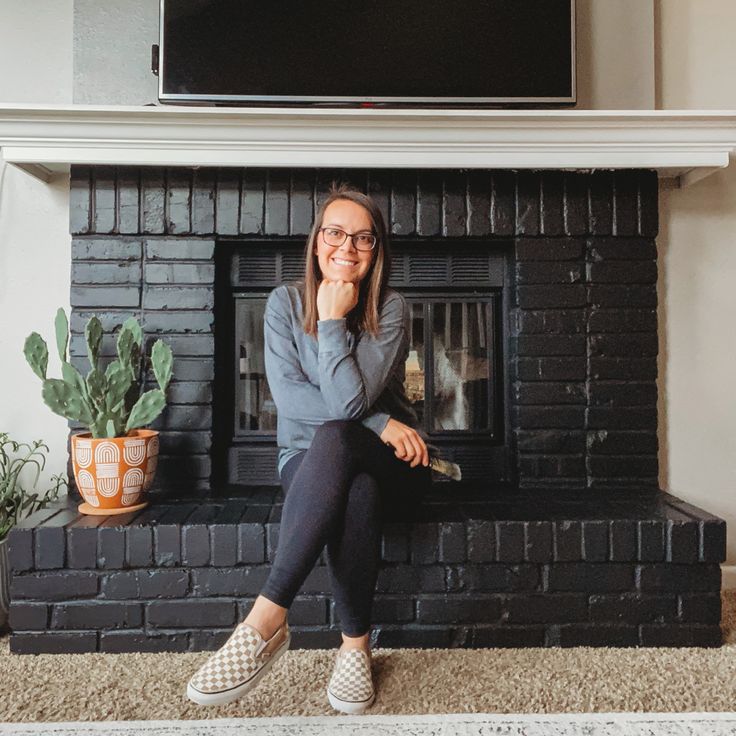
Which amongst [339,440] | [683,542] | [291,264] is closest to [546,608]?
[683,542]

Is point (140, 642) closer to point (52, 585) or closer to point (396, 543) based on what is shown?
point (52, 585)

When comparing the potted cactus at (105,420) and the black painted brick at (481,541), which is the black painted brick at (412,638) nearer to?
the black painted brick at (481,541)

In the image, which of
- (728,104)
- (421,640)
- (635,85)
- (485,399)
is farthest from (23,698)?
(728,104)

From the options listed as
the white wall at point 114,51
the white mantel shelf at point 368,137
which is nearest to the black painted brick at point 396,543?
the white mantel shelf at point 368,137

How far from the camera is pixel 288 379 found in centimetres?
132

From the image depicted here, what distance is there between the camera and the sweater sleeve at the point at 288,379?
1299 millimetres

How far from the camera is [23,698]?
3.71ft

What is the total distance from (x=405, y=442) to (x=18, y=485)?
4.12ft

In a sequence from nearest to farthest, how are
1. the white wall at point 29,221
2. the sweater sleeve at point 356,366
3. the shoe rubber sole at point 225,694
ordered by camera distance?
1. the shoe rubber sole at point 225,694
2. the sweater sleeve at point 356,366
3. the white wall at point 29,221

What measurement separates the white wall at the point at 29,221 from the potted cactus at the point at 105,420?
13.5 inches

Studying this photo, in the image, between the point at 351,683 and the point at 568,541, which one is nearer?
the point at 351,683

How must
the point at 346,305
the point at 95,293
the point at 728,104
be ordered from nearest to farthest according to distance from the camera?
the point at 346,305 → the point at 95,293 → the point at 728,104

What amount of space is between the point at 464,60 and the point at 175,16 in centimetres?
78

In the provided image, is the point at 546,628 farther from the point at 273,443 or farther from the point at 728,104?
the point at 728,104
